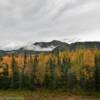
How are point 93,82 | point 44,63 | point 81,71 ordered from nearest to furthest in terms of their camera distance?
point 93,82 < point 81,71 < point 44,63

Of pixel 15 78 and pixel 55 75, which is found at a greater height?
pixel 55 75

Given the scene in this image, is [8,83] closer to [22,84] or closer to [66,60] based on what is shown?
[22,84]

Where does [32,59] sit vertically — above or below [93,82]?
above

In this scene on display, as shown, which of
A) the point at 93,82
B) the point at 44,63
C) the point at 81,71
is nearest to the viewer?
the point at 93,82

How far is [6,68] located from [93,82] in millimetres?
32766

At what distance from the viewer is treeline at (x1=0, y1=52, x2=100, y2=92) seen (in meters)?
98.8

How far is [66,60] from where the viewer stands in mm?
110312

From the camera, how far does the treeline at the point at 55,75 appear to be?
9884cm

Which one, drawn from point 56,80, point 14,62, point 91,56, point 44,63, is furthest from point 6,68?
point 91,56

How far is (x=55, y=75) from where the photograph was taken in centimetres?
10312

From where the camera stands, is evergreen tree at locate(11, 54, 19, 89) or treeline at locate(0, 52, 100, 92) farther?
evergreen tree at locate(11, 54, 19, 89)

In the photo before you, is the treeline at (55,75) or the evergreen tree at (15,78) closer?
the treeline at (55,75)

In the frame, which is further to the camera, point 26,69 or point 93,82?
point 26,69

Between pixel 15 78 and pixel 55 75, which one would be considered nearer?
pixel 55 75
